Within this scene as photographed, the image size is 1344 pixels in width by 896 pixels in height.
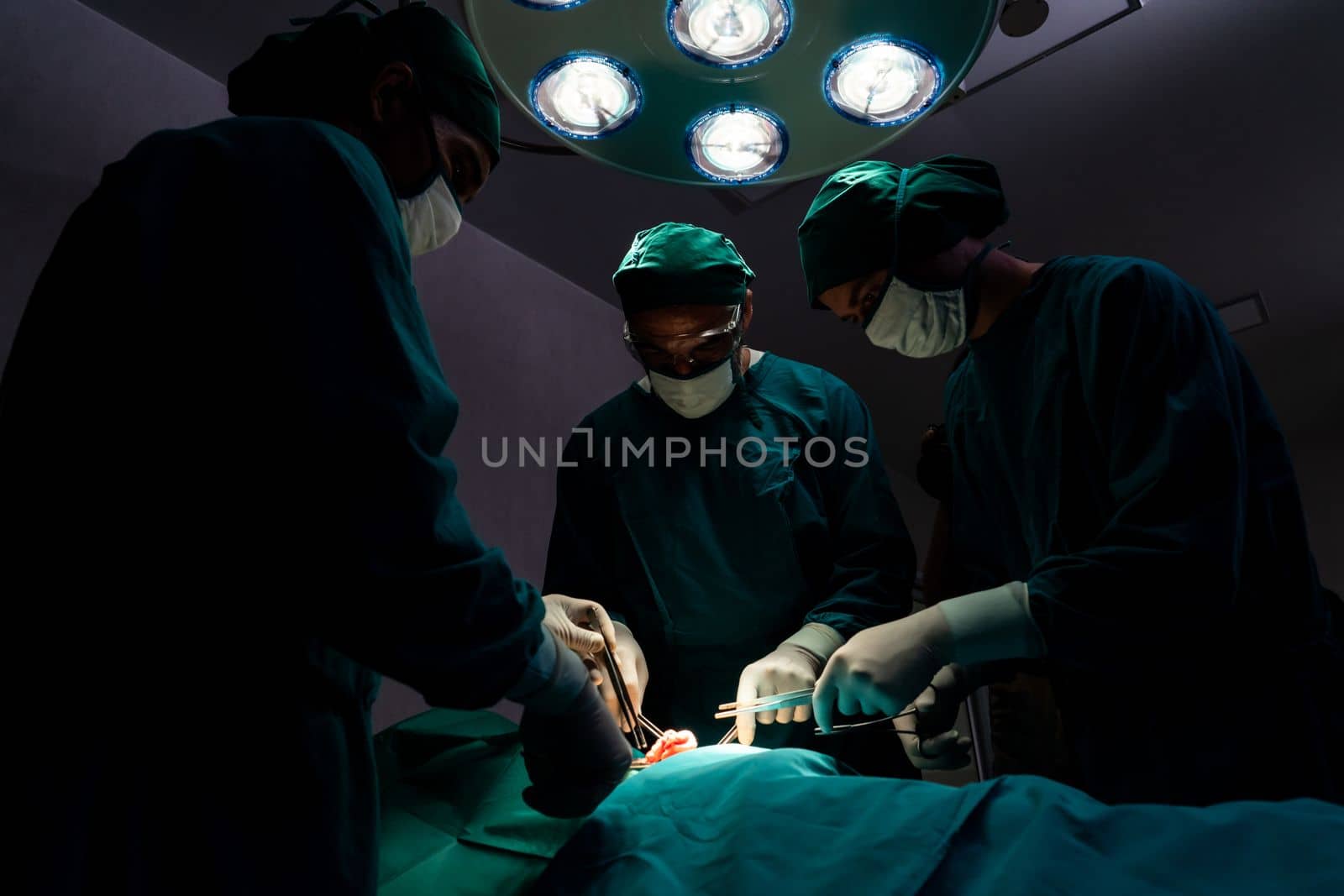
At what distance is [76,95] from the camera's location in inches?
87.4

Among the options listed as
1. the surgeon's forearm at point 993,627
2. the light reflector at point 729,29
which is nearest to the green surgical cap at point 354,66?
the light reflector at point 729,29

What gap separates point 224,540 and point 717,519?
1340mm

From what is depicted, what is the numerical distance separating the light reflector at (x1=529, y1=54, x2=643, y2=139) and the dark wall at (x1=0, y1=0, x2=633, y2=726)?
68cm

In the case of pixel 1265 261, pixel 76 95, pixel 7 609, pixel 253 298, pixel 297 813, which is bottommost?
pixel 297 813

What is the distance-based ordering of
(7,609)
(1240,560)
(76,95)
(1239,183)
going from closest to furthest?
(7,609) → (1240,560) → (76,95) → (1239,183)

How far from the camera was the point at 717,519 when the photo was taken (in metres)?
2.19

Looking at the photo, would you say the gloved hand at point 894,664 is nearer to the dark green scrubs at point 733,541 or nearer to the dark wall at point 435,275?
the dark green scrubs at point 733,541

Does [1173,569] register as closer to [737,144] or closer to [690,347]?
[737,144]

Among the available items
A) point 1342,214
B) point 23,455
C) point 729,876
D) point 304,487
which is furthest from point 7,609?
point 1342,214

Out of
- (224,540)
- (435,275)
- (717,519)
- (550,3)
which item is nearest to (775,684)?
(717,519)

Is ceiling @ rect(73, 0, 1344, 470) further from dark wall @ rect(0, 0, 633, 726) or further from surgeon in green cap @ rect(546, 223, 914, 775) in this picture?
surgeon in green cap @ rect(546, 223, 914, 775)

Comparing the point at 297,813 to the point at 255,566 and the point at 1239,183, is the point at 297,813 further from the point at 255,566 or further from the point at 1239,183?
the point at 1239,183

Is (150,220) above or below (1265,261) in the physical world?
below

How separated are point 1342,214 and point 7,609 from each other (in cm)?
386
